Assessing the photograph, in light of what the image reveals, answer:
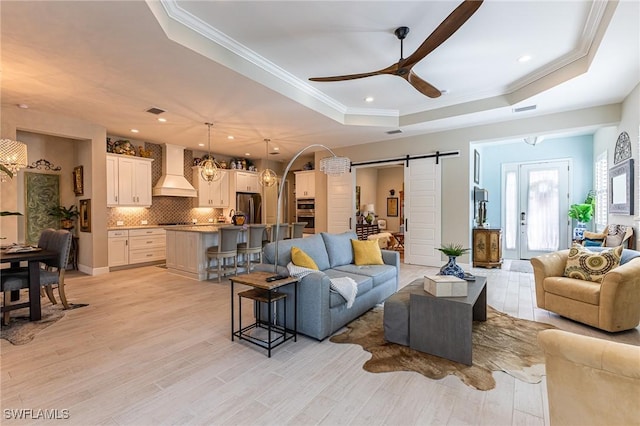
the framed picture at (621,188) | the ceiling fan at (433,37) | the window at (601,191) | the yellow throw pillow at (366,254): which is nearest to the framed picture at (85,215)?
the yellow throw pillow at (366,254)

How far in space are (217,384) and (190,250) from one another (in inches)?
150

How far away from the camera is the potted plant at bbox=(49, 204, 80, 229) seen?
616 centimetres

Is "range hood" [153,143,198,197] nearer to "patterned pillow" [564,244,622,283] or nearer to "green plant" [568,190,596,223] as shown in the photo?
"patterned pillow" [564,244,622,283]

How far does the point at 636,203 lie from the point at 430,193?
10.4 feet

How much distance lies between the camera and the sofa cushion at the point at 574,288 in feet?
10.2

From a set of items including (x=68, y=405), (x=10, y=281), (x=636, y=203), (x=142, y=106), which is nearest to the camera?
(x=68, y=405)

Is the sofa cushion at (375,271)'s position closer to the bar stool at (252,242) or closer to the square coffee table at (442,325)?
the square coffee table at (442,325)

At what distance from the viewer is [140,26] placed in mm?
2715

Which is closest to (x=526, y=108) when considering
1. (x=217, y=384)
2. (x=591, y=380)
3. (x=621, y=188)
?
(x=621, y=188)

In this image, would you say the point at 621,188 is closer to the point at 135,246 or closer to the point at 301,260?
the point at 301,260

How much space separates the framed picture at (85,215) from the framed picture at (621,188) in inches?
357

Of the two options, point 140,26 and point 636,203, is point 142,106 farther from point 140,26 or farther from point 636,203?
point 636,203

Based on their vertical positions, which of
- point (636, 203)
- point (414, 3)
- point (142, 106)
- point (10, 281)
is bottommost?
point (10, 281)

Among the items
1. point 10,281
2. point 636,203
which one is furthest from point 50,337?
point 636,203
